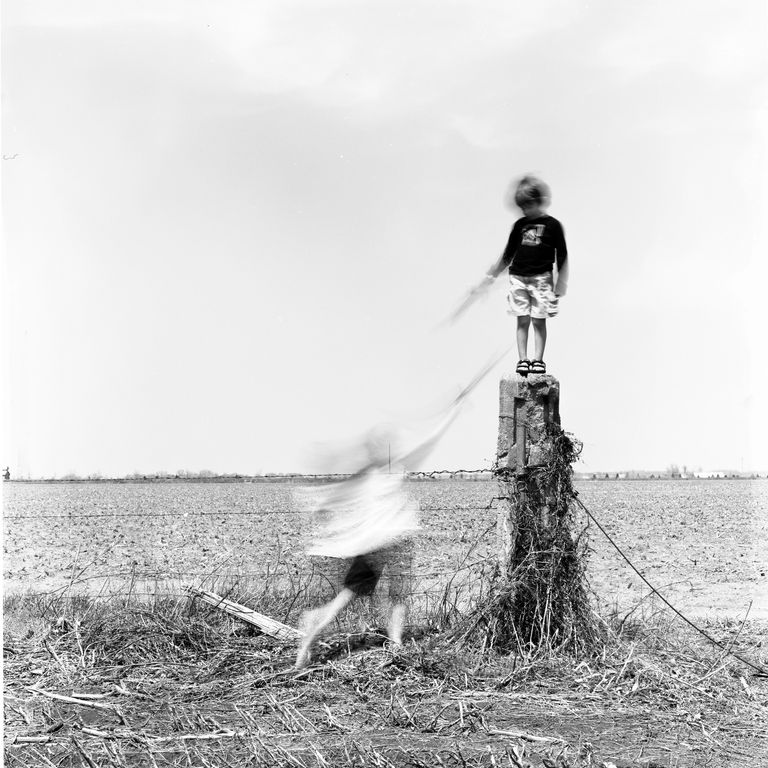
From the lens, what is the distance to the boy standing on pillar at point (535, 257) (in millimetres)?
6176

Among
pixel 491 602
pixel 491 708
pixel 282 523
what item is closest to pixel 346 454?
pixel 491 602

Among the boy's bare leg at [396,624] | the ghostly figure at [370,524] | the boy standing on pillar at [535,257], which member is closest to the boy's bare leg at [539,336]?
the boy standing on pillar at [535,257]

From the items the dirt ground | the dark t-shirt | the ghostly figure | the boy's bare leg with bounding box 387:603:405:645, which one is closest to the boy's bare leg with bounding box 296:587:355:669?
the ghostly figure

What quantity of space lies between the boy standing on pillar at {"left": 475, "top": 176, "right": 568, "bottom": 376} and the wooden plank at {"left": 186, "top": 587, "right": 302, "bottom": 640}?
124 inches

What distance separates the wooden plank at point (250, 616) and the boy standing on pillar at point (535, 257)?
3.14 m

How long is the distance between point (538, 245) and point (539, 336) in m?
0.71

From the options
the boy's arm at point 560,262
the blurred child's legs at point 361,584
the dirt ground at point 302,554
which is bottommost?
the dirt ground at point 302,554

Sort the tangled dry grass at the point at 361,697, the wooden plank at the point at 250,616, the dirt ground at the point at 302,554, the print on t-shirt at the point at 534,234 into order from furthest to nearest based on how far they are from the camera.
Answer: the dirt ground at the point at 302,554 → the wooden plank at the point at 250,616 → the print on t-shirt at the point at 534,234 → the tangled dry grass at the point at 361,697

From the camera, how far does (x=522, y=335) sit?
21.0 feet

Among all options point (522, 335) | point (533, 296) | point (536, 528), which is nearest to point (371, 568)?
point (536, 528)

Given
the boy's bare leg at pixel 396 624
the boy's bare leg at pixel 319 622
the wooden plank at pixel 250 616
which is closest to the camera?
the boy's bare leg at pixel 319 622

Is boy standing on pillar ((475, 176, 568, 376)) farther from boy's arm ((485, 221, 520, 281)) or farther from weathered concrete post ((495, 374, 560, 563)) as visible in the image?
weathered concrete post ((495, 374, 560, 563))

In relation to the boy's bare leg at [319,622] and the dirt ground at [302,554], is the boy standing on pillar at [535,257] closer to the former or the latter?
the dirt ground at [302,554]

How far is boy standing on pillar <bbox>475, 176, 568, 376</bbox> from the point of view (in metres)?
6.18
